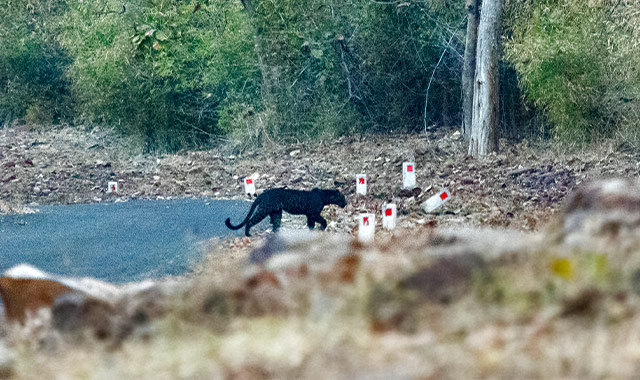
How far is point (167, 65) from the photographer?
10.2 meters

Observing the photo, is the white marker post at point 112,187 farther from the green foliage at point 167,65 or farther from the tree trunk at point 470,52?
the tree trunk at point 470,52

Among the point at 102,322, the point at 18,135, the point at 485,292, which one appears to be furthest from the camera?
the point at 18,135

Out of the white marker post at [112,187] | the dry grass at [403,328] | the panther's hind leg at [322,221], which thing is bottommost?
the white marker post at [112,187]

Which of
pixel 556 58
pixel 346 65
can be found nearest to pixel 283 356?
pixel 556 58

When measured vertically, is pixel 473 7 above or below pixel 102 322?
above

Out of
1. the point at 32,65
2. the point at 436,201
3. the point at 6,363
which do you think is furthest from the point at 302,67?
the point at 6,363

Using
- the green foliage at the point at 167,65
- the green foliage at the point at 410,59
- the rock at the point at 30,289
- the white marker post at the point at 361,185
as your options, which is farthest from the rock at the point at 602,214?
the green foliage at the point at 167,65

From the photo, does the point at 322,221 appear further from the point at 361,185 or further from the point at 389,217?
the point at 361,185

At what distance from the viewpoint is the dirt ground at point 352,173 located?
5.54 m

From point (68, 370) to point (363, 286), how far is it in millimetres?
756

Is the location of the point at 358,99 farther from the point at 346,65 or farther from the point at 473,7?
the point at 473,7

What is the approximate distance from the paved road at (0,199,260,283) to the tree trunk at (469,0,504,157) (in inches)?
104

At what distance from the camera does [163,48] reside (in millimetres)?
10141

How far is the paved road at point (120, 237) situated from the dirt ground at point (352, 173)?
661mm
